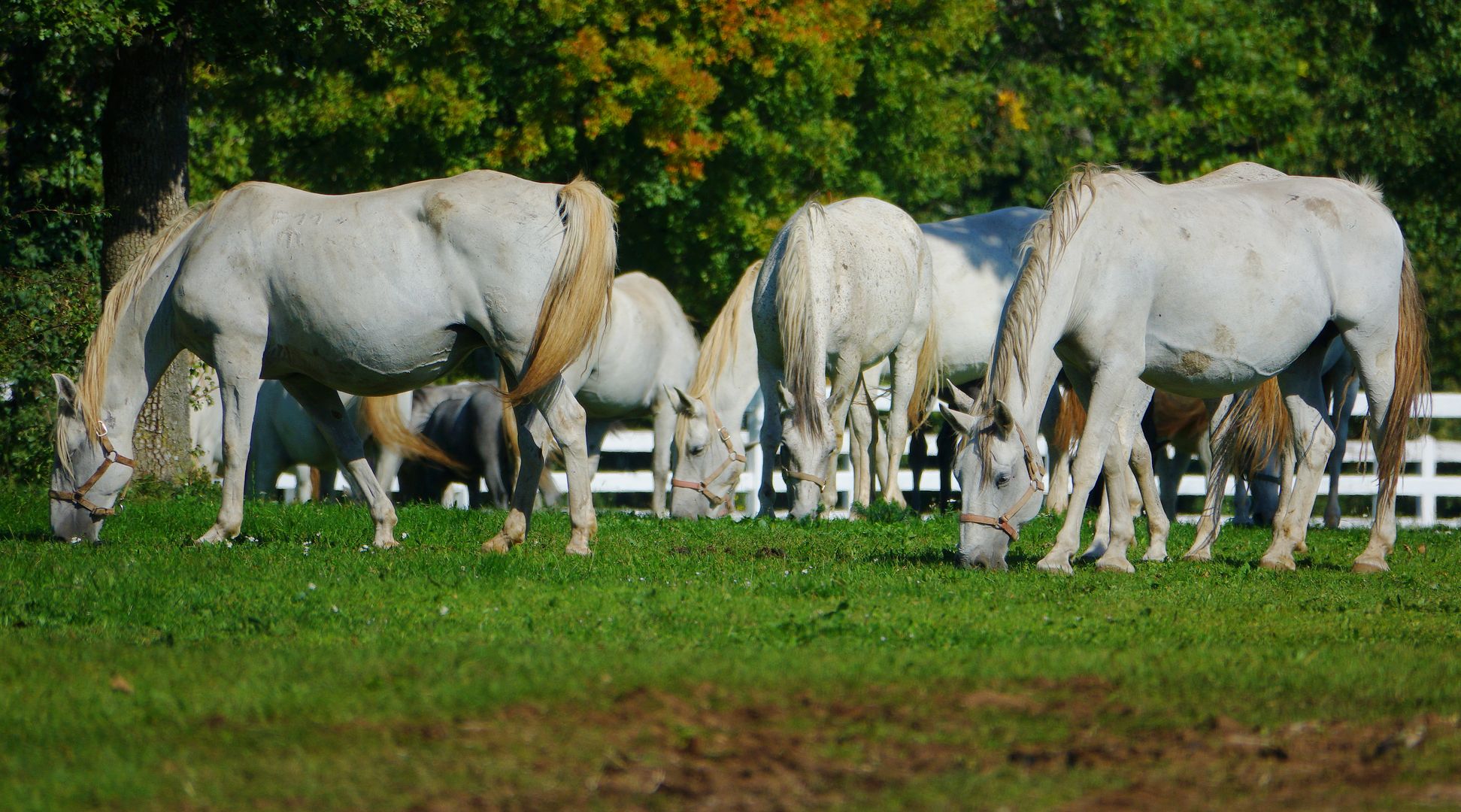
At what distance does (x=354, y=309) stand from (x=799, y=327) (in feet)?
11.8

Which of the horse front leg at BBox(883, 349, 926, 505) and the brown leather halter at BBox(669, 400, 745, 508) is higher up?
the horse front leg at BBox(883, 349, 926, 505)

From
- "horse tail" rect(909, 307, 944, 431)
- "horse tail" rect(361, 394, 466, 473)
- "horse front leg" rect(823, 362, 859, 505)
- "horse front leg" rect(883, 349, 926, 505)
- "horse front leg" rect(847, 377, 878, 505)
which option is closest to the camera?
"horse front leg" rect(823, 362, 859, 505)

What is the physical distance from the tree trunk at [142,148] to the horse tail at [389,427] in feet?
12.4

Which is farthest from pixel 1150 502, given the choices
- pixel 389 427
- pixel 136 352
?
pixel 389 427

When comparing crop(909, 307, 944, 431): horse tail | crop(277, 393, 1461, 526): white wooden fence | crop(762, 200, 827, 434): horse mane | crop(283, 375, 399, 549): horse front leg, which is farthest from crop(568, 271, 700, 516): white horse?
crop(283, 375, 399, 549): horse front leg

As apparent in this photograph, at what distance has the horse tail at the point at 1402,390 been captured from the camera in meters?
8.95

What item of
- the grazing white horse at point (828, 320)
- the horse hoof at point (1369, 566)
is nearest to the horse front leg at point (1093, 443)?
the horse hoof at point (1369, 566)

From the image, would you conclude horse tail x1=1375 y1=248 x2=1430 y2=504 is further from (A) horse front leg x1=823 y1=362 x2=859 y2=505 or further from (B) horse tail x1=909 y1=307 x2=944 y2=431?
(B) horse tail x1=909 y1=307 x2=944 y2=431

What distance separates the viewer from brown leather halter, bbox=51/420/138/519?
895 centimetres

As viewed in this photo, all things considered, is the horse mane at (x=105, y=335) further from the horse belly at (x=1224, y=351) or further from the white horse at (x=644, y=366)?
the white horse at (x=644, y=366)

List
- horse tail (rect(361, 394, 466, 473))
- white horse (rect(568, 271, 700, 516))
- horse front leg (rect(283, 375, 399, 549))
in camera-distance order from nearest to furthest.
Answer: horse front leg (rect(283, 375, 399, 549)), white horse (rect(568, 271, 700, 516)), horse tail (rect(361, 394, 466, 473))

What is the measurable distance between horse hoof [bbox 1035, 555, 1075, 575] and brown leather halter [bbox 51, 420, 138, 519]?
525 centimetres

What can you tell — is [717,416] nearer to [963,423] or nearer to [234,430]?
A: [234,430]

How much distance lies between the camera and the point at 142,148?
12.8m
